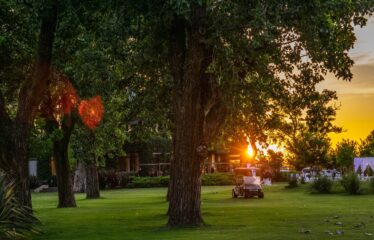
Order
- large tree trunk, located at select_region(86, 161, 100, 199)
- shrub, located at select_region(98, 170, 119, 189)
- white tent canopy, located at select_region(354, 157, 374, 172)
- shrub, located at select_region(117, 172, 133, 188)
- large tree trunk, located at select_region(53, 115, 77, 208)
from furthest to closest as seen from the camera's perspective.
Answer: shrub, located at select_region(117, 172, 133, 188) < shrub, located at select_region(98, 170, 119, 189) < white tent canopy, located at select_region(354, 157, 374, 172) < large tree trunk, located at select_region(86, 161, 100, 199) < large tree trunk, located at select_region(53, 115, 77, 208)

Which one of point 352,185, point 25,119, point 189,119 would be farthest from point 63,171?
point 189,119

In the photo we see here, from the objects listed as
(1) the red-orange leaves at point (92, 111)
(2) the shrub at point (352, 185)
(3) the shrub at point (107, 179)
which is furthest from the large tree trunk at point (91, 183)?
(3) the shrub at point (107, 179)

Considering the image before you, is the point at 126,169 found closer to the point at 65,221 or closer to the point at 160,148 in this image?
the point at 160,148

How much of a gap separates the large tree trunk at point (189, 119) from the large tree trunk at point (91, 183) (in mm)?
28780

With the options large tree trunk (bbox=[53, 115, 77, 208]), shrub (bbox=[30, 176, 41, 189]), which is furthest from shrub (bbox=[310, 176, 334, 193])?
shrub (bbox=[30, 176, 41, 189])

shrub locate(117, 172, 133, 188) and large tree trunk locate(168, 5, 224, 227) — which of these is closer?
large tree trunk locate(168, 5, 224, 227)

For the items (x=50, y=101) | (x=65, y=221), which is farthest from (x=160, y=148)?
(x=65, y=221)

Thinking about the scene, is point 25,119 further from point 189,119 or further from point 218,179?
point 218,179

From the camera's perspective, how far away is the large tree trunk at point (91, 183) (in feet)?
160

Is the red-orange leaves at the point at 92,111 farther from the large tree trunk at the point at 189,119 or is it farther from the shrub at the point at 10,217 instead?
the shrub at the point at 10,217

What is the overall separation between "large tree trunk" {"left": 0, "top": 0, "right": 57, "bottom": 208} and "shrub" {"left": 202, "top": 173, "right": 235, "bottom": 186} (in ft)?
160

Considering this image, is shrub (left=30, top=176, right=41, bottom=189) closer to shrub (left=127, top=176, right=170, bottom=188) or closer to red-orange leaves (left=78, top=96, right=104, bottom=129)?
shrub (left=127, top=176, right=170, bottom=188)

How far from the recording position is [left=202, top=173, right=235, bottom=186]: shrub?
232ft

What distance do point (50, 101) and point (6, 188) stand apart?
16.8 meters
